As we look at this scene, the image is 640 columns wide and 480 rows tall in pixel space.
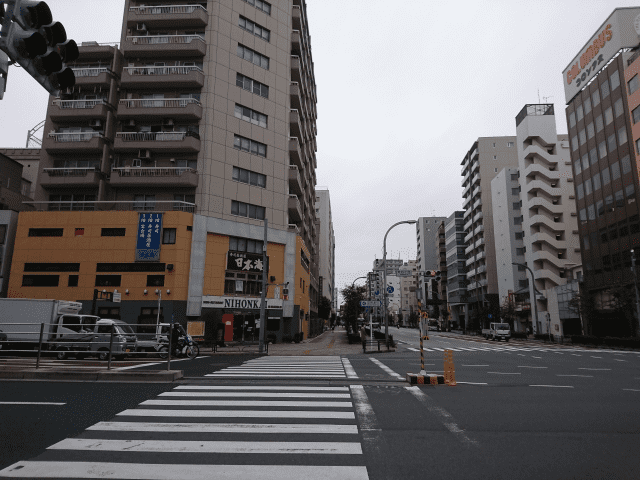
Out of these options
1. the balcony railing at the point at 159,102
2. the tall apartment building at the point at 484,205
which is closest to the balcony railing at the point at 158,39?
the balcony railing at the point at 159,102

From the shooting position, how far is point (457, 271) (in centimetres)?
9538

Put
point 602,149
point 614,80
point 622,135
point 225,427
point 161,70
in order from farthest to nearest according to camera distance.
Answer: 1. point 602,149
2. point 614,80
3. point 622,135
4. point 161,70
5. point 225,427

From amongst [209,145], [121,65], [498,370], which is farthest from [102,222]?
[498,370]

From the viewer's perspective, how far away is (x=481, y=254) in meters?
82.2

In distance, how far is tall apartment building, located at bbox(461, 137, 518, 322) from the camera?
79688 mm

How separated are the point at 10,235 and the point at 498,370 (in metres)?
38.5

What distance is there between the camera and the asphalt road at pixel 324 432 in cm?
463

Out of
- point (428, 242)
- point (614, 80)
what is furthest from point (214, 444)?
point (428, 242)

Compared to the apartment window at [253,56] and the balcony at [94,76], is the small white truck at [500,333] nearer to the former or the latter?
the apartment window at [253,56]

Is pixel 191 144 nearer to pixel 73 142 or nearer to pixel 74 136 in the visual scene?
pixel 73 142

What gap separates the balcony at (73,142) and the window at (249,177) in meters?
12.0

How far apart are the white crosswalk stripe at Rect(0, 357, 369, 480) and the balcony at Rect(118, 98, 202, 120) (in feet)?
102

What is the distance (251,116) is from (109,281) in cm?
1897

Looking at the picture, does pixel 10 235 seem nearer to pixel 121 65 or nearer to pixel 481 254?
pixel 121 65
